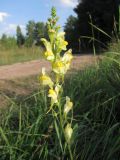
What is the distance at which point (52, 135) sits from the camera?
365 centimetres

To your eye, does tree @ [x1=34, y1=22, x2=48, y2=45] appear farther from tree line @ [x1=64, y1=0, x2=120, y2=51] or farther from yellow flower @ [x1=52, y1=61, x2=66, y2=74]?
tree line @ [x1=64, y1=0, x2=120, y2=51]

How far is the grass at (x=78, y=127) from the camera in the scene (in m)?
3.43

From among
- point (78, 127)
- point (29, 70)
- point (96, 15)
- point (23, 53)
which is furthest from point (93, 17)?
point (78, 127)

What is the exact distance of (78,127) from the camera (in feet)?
12.2

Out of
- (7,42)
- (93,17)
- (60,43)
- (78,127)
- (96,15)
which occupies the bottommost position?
(78,127)

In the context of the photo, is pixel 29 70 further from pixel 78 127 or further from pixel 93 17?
pixel 93 17

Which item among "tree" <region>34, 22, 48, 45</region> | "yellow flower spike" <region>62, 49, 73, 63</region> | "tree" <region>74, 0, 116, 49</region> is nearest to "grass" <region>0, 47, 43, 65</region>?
"tree" <region>34, 22, 48, 45</region>

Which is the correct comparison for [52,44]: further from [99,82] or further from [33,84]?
[33,84]

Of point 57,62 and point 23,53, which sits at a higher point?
point 57,62

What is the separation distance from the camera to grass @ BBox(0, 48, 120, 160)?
11.3ft

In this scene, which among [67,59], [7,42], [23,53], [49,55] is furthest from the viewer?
[7,42]

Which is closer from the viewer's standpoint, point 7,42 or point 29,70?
point 29,70

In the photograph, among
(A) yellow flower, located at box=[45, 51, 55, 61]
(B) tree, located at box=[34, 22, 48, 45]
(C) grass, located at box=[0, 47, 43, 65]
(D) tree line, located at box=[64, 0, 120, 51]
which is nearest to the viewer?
(A) yellow flower, located at box=[45, 51, 55, 61]

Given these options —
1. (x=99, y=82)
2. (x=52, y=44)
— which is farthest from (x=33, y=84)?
(x=52, y=44)
